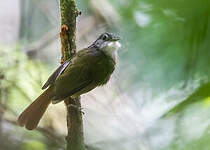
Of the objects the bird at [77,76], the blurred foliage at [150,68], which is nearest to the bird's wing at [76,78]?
the bird at [77,76]

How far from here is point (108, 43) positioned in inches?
54.1

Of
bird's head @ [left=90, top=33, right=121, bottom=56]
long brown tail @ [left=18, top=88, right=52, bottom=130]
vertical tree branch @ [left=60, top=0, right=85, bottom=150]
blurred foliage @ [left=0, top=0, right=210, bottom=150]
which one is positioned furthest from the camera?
bird's head @ [left=90, top=33, right=121, bottom=56]

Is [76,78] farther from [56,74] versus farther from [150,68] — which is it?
[150,68]

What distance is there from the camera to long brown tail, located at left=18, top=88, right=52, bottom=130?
4.09 ft

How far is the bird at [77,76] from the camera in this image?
1.28m

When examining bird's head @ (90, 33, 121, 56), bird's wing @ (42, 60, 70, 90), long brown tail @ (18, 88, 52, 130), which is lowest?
long brown tail @ (18, 88, 52, 130)

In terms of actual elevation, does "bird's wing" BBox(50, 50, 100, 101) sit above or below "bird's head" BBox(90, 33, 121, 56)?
below

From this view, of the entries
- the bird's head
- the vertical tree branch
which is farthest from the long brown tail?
the bird's head

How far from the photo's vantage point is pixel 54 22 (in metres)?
2.19

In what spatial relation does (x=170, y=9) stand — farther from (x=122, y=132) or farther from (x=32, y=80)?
(x=32, y=80)

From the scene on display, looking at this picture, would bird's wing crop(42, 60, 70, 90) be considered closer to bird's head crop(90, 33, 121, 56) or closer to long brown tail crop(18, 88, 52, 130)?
long brown tail crop(18, 88, 52, 130)

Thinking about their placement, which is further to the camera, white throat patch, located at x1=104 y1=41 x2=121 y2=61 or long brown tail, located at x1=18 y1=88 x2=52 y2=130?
white throat patch, located at x1=104 y1=41 x2=121 y2=61

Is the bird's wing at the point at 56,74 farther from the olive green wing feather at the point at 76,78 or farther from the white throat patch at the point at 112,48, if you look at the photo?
the white throat patch at the point at 112,48

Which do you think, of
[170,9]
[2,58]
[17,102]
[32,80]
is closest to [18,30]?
[2,58]
